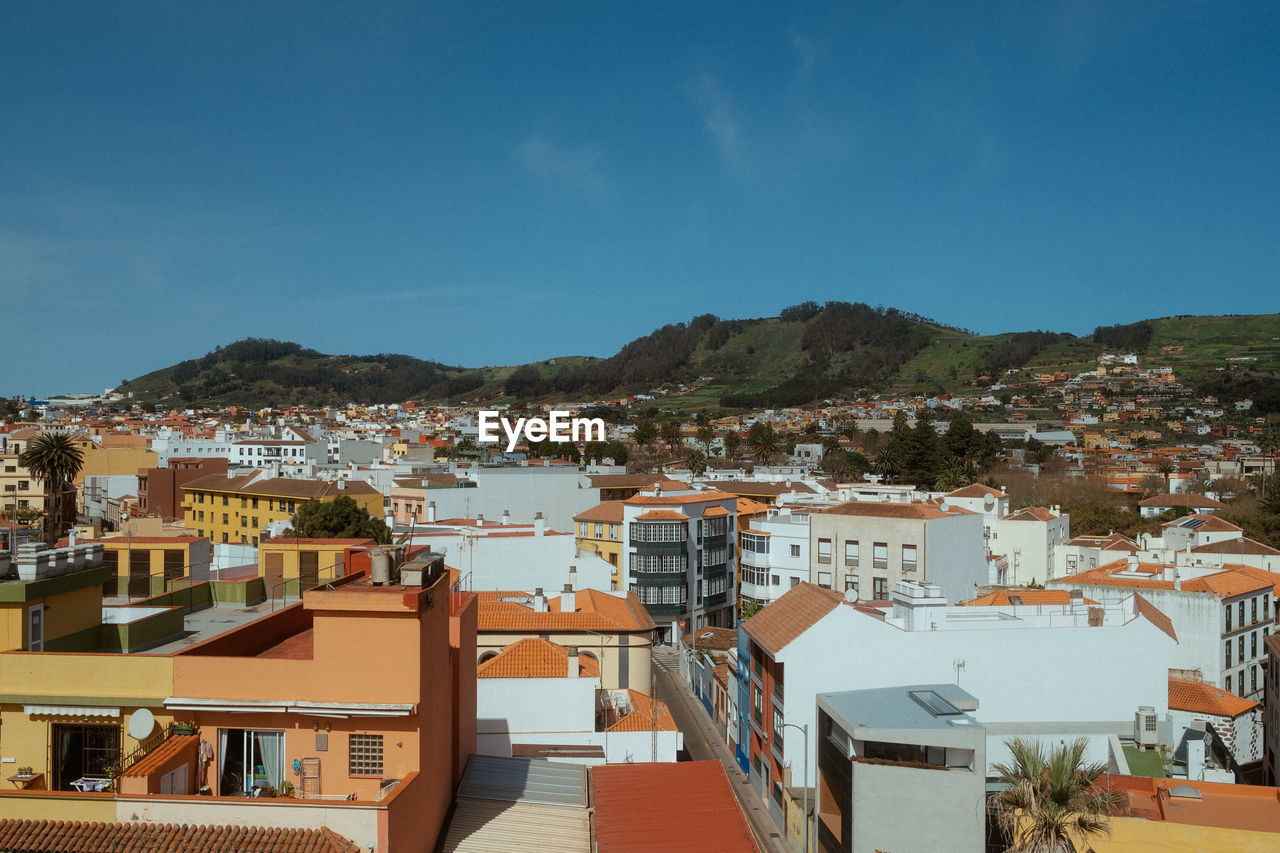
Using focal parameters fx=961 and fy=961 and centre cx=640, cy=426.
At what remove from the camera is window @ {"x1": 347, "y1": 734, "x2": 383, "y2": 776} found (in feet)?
38.2

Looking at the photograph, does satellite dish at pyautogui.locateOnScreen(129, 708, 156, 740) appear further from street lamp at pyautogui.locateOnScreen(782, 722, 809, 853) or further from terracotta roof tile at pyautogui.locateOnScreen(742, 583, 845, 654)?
terracotta roof tile at pyautogui.locateOnScreen(742, 583, 845, 654)

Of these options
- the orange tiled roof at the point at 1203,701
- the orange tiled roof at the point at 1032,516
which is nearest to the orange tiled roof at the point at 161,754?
the orange tiled roof at the point at 1203,701

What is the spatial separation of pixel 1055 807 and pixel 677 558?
36153 millimetres

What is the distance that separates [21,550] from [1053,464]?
111m

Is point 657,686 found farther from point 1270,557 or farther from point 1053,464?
point 1053,464

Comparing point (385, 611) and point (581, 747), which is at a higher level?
point (385, 611)

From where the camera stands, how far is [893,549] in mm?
44031

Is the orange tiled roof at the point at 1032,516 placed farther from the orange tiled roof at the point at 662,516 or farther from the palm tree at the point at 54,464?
the palm tree at the point at 54,464

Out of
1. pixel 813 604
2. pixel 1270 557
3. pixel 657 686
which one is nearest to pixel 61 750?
pixel 813 604

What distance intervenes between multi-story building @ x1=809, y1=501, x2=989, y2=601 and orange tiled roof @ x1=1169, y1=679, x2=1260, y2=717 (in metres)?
10.5

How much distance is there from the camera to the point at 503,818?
13.9 metres

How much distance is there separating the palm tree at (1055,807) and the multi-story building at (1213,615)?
23.5 m

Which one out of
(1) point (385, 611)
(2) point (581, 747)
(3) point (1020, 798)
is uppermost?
(1) point (385, 611)

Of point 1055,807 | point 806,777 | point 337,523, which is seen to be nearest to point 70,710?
point 1055,807
